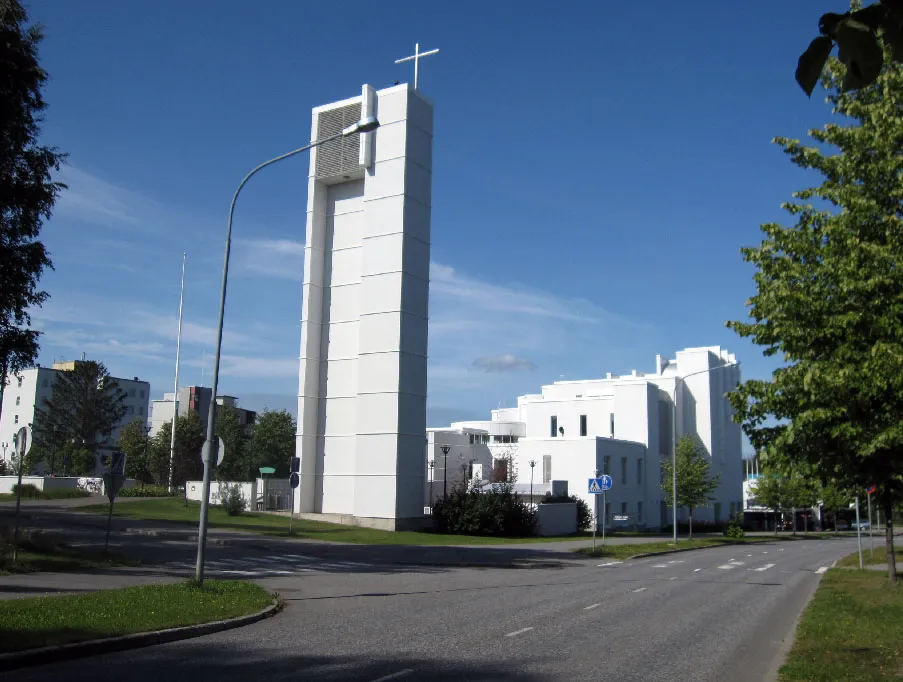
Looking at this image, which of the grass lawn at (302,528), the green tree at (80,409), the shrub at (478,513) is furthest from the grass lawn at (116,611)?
the green tree at (80,409)

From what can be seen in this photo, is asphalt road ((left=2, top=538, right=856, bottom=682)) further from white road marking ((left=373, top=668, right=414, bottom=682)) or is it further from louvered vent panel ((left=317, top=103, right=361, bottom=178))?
louvered vent panel ((left=317, top=103, right=361, bottom=178))

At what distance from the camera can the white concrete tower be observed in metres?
40.3

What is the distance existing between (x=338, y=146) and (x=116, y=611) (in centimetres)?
3604

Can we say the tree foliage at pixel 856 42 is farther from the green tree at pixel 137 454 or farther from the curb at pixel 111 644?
the green tree at pixel 137 454

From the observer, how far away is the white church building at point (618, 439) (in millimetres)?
62969

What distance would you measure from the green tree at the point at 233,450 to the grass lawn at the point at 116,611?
85.0 m

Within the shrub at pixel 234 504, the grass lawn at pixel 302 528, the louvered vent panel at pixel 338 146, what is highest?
the louvered vent panel at pixel 338 146

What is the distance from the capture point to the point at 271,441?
9900cm

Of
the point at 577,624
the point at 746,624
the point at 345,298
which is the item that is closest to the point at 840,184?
the point at 746,624

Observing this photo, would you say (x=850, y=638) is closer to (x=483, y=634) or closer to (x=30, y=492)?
(x=483, y=634)

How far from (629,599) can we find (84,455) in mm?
66380

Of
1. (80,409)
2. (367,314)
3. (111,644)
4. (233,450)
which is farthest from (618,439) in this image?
(111,644)

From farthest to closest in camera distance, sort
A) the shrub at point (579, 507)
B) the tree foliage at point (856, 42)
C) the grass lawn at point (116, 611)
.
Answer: the shrub at point (579, 507) < the grass lawn at point (116, 611) < the tree foliage at point (856, 42)

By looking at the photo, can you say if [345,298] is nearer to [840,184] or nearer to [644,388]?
[840,184]
